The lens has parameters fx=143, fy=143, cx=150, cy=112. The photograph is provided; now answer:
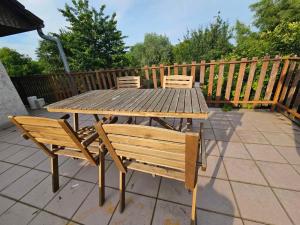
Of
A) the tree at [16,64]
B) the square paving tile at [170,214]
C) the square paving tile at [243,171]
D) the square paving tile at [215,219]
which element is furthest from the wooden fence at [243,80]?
the tree at [16,64]

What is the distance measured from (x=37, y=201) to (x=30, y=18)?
500cm

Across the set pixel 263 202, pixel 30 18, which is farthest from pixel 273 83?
pixel 30 18

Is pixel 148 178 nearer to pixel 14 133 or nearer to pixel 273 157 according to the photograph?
pixel 273 157

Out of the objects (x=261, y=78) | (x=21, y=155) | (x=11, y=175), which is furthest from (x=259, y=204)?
(x=21, y=155)

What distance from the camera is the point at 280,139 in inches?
88.1

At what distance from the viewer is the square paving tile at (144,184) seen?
4.99 feet

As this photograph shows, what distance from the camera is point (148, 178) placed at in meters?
1.69

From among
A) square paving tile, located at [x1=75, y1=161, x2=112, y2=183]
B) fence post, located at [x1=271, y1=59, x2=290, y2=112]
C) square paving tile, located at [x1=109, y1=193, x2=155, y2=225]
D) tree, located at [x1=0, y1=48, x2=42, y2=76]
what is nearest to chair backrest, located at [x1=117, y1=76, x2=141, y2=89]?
square paving tile, located at [x1=75, y1=161, x2=112, y2=183]

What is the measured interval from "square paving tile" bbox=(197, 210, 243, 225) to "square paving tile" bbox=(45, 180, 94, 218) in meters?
1.17

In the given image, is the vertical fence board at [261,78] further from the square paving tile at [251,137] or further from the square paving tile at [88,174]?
the square paving tile at [88,174]

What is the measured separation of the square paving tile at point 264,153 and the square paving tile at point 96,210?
6.04 feet

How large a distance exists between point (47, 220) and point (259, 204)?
1961 mm

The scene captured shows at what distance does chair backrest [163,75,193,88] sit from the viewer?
273cm

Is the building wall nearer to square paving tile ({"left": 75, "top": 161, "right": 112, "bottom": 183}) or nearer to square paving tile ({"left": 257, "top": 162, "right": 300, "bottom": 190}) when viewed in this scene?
square paving tile ({"left": 75, "top": 161, "right": 112, "bottom": 183})
